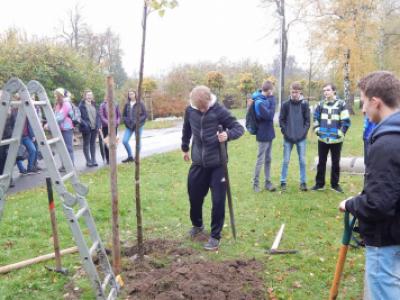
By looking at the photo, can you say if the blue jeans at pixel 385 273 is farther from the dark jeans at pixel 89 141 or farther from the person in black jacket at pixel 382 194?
the dark jeans at pixel 89 141

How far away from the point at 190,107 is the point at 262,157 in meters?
2.99

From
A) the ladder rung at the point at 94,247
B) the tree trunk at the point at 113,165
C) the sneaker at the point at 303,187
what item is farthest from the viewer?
the sneaker at the point at 303,187

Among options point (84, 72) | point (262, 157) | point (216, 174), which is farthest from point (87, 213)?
point (84, 72)

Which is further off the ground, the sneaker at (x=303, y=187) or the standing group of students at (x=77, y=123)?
the standing group of students at (x=77, y=123)

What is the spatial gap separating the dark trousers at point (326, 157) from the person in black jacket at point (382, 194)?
5.28 meters

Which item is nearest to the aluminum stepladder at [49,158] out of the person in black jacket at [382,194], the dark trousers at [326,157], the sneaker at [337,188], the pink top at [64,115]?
the person in black jacket at [382,194]

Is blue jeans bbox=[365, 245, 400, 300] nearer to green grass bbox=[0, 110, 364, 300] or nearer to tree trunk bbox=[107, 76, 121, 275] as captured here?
green grass bbox=[0, 110, 364, 300]

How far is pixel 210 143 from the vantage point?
529 cm

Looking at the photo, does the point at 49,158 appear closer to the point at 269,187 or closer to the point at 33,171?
the point at 269,187

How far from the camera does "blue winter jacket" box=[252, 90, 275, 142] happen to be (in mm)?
7875

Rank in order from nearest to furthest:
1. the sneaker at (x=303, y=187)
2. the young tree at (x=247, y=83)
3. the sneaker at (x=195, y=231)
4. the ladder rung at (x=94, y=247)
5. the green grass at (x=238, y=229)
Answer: the ladder rung at (x=94, y=247), the green grass at (x=238, y=229), the sneaker at (x=195, y=231), the sneaker at (x=303, y=187), the young tree at (x=247, y=83)

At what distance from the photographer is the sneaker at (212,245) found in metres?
5.29

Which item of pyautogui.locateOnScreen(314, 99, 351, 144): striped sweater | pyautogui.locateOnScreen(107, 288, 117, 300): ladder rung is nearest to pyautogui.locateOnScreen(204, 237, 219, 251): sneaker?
pyautogui.locateOnScreen(107, 288, 117, 300): ladder rung

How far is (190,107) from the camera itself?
550 cm
